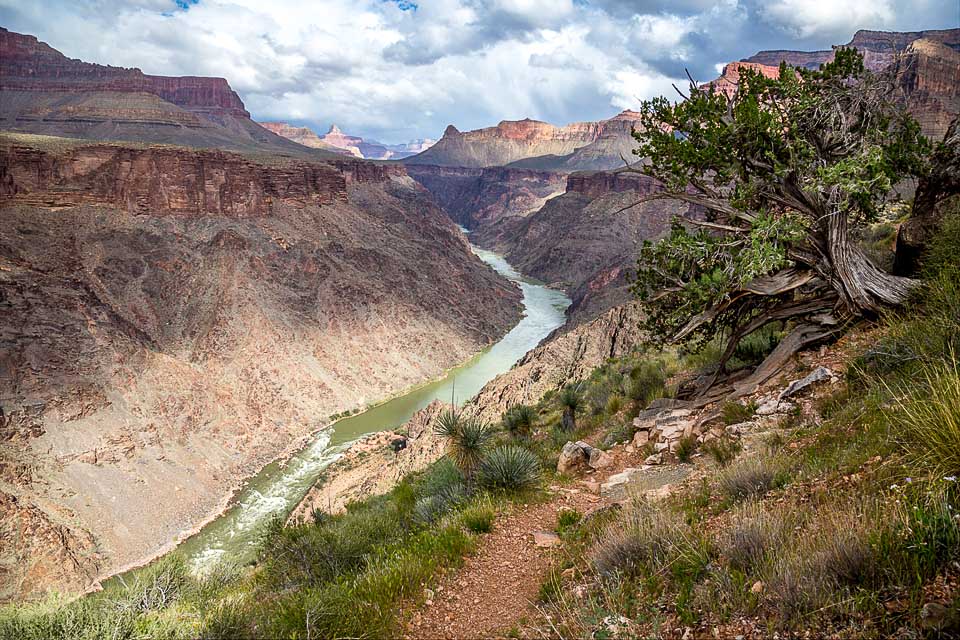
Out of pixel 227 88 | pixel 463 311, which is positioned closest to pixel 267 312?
pixel 463 311

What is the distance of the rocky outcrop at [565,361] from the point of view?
25828 millimetres

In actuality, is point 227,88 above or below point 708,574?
above

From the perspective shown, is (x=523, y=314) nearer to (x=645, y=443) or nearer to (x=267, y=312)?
(x=267, y=312)

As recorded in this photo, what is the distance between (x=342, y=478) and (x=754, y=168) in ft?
78.7

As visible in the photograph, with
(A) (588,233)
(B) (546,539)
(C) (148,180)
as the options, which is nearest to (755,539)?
(B) (546,539)

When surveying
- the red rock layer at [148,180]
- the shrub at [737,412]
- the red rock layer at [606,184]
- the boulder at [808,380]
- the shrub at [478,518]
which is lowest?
the shrub at [478,518]

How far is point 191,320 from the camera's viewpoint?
38.9 meters

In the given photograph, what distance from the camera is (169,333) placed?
1471 inches

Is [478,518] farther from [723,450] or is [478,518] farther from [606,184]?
[606,184]

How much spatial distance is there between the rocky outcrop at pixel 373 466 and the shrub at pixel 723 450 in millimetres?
13675

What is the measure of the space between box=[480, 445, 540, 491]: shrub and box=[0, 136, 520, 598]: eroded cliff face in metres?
22.3

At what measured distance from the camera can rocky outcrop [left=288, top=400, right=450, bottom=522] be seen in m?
20.9

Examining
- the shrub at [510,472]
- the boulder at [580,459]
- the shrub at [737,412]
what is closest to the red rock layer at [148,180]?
the shrub at [510,472]

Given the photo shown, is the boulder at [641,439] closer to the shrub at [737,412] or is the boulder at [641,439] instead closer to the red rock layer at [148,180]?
the shrub at [737,412]
